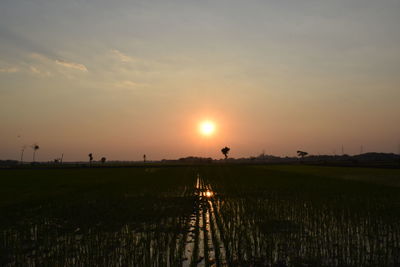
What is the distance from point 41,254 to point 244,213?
385 inches

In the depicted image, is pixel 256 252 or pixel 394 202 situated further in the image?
pixel 394 202

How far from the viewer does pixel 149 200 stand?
20438 mm

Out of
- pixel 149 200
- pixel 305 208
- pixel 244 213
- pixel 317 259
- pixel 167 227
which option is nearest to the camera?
pixel 317 259

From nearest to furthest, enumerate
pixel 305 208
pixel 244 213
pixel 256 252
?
1. pixel 256 252
2. pixel 244 213
3. pixel 305 208

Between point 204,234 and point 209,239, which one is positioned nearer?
point 209,239

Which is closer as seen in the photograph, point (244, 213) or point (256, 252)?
point (256, 252)

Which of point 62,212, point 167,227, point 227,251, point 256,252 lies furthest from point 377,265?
point 62,212

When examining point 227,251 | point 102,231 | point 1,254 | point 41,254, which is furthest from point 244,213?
point 1,254

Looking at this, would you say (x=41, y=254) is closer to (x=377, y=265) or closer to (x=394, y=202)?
(x=377, y=265)

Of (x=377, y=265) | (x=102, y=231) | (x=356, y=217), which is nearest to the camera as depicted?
(x=377, y=265)

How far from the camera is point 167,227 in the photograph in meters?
12.4

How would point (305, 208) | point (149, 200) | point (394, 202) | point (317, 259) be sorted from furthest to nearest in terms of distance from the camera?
point (149, 200)
point (394, 202)
point (305, 208)
point (317, 259)

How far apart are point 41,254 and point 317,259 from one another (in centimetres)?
843

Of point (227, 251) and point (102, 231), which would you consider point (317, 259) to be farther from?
point (102, 231)
